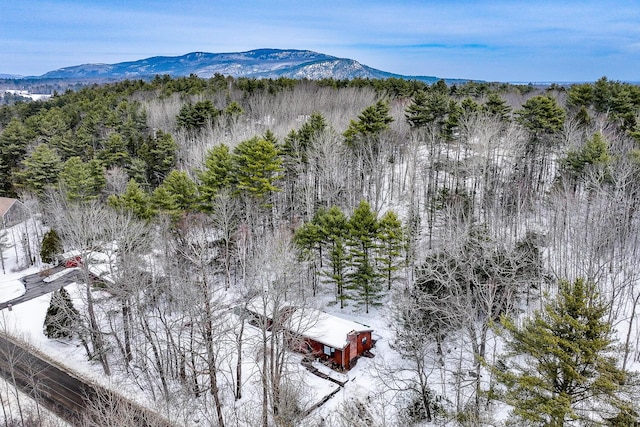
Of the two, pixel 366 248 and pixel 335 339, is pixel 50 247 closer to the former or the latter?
pixel 335 339

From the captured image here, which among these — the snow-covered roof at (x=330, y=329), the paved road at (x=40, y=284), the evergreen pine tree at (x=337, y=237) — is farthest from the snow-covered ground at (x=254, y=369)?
the evergreen pine tree at (x=337, y=237)

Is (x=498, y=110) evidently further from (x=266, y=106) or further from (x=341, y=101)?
(x=266, y=106)

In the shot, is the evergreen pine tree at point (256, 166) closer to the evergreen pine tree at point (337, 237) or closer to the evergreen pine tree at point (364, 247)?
the evergreen pine tree at point (337, 237)

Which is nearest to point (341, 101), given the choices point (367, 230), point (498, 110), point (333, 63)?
point (498, 110)

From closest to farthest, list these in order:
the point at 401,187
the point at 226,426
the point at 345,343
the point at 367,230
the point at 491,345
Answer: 1. the point at 226,426
2. the point at 345,343
3. the point at 491,345
4. the point at 367,230
5. the point at 401,187

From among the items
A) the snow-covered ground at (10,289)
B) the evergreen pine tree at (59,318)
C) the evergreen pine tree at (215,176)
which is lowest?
the snow-covered ground at (10,289)

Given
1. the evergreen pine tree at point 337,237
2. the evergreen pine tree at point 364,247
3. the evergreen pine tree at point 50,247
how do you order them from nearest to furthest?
the evergreen pine tree at point 364,247
the evergreen pine tree at point 337,237
the evergreen pine tree at point 50,247
